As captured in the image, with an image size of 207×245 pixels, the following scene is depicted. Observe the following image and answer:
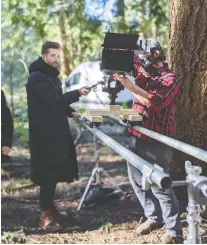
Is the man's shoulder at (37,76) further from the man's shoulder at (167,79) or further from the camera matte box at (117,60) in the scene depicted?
the man's shoulder at (167,79)

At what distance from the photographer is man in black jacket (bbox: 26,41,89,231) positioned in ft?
14.6

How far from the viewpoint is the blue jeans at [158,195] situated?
3656 mm

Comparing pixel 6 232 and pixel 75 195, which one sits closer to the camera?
pixel 6 232

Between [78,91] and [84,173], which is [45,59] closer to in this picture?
[78,91]

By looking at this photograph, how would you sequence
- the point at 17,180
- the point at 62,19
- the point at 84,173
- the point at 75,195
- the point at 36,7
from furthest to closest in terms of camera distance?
the point at 62,19
the point at 36,7
the point at 84,173
the point at 17,180
the point at 75,195

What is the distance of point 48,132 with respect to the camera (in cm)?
456

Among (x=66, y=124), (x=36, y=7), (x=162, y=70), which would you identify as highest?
(x=36, y=7)

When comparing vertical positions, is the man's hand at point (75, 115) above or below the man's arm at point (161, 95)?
below

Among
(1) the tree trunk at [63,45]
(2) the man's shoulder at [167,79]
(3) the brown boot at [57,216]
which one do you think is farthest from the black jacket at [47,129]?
(1) the tree trunk at [63,45]

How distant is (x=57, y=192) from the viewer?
648cm

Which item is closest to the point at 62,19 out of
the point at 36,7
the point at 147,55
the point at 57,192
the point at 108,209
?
the point at 36,7

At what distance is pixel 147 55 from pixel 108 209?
2.37 meters

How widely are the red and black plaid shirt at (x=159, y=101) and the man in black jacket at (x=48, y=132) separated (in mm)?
890

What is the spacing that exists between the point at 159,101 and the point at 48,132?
1.44 m
